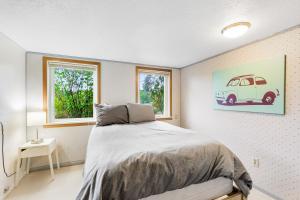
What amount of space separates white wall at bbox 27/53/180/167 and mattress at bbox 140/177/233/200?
2113 millimetres

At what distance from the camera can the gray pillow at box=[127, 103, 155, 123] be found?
257cm

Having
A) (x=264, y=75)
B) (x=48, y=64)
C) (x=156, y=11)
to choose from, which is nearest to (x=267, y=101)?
(x=264, y=75)

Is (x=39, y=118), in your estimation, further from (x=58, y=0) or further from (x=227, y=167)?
(x=227, y=167)

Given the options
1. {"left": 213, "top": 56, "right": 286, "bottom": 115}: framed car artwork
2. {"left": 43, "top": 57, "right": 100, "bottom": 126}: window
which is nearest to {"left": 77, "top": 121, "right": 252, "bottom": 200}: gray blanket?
{"left": 213, "top": 56, "right": 286, "bottom": 115}: framed car artwork

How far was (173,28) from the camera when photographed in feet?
5.55

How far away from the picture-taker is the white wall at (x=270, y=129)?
1613mm

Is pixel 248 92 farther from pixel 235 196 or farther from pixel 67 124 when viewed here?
pixel 67 124

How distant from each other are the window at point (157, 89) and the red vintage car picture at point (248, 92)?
55.0 inches

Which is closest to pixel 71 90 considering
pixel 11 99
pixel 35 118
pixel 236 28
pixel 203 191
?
pixel 35 118

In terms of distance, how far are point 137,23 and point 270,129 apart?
2095mm

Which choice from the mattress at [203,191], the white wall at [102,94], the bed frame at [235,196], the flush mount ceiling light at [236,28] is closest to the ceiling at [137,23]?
the flush mount ceiling light at [236,28]

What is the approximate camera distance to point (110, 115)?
2453 mm

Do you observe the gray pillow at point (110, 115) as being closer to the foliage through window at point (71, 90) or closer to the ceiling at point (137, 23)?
the foliage through window at point (71, 90)

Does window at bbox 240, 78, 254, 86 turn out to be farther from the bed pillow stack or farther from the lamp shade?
the lamp shade
